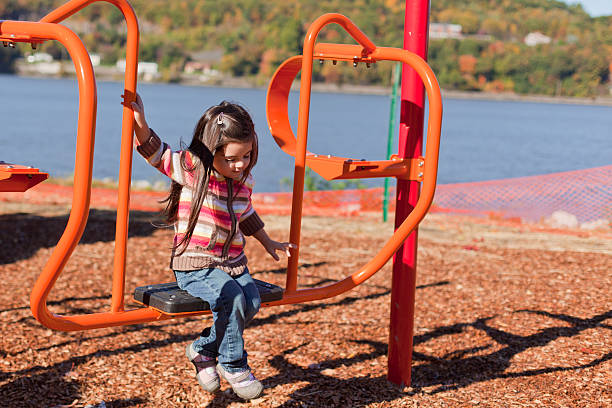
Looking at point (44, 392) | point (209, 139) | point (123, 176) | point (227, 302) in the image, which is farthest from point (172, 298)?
point (44, 392)

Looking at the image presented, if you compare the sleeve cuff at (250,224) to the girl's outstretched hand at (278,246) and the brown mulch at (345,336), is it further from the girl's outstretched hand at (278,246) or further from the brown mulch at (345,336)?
the brown mulch at (345,336)

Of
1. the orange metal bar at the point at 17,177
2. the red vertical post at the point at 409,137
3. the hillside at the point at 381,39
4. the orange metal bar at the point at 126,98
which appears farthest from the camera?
the hillside at the point at 381,39

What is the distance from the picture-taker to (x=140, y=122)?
2.71m

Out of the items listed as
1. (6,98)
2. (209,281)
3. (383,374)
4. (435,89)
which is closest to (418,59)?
(435,89)

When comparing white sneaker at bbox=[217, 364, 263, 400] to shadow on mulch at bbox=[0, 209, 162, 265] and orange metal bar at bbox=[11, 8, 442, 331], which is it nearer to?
orange metal bar at bbox=[11, 8, 442, 331]

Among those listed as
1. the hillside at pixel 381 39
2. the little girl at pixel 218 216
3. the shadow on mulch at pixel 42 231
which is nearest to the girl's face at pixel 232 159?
the little girl at pixel 218 216

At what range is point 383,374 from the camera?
428cm

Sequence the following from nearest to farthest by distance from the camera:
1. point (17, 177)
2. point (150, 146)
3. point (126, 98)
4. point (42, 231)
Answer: point (17, 177) < point (126, 98) < point (150, 146) < point (42, 231)

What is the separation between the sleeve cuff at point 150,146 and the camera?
284 centimetres

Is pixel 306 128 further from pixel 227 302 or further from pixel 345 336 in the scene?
pixel 345 336

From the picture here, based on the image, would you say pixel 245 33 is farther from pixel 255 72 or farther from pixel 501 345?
pixel 501 345

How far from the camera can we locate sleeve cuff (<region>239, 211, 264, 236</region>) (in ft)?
10.8

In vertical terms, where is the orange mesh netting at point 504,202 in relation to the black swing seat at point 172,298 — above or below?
below

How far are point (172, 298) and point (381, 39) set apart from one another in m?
70.9
